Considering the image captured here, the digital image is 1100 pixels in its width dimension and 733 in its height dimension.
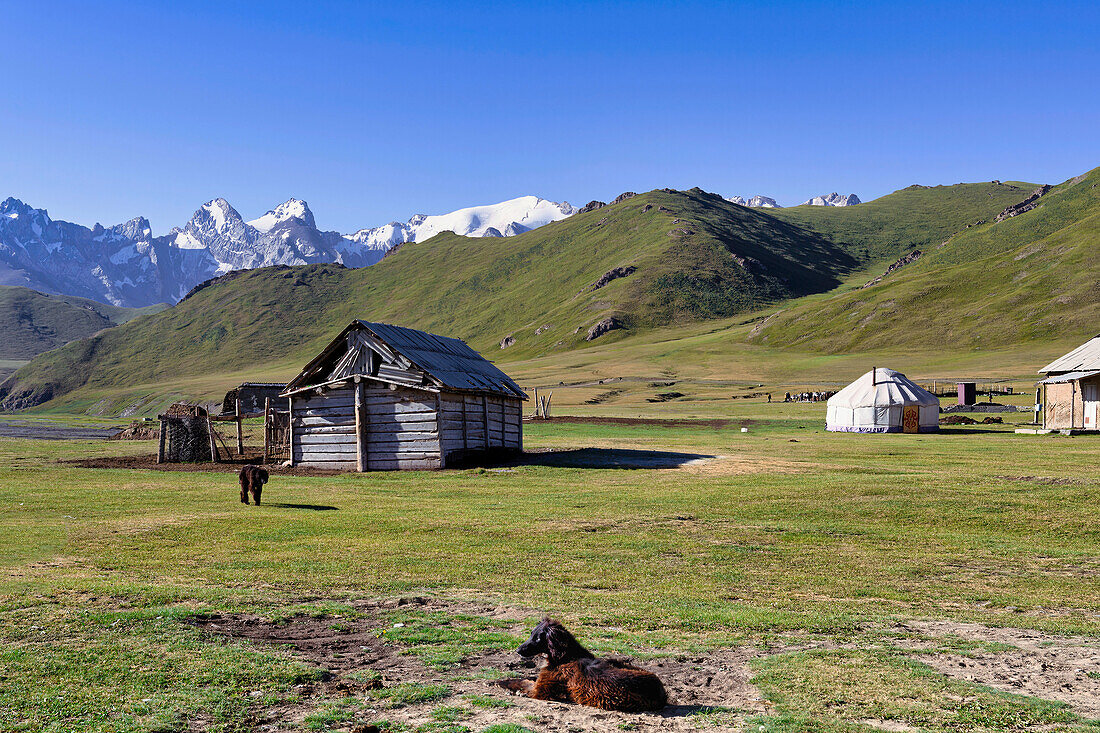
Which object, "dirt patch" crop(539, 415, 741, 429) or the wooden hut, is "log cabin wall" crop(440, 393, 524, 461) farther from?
"dirt patch" crop(539, 415, 741, 429)

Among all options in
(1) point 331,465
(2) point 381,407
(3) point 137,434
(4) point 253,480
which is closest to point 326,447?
(1) point 331,465

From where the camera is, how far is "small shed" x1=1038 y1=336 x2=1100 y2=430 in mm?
53375

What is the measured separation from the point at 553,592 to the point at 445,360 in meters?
26.6

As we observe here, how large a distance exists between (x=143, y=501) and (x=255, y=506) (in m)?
3.68

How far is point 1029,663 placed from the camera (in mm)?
8828

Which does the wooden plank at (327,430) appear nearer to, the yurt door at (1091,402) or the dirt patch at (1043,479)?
the dirt patch at (1043,479)

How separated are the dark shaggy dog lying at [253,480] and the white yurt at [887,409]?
4645 centimetres

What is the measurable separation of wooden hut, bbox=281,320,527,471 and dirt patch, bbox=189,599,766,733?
77.6ft

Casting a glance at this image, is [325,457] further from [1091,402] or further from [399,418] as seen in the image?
[1091,402]

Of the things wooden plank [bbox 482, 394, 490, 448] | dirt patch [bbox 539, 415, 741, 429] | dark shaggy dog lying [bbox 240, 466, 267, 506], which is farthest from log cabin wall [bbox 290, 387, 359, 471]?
dirt patch [bbox 539, 415, 741, 429]

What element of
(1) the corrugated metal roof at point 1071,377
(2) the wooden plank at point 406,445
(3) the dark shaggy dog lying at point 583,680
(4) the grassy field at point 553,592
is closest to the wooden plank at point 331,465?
(2) the wooden plank at point 406,445

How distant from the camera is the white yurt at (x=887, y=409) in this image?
58531mm

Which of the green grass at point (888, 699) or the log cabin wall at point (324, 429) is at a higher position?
the log cabin wall at point (324, 429)

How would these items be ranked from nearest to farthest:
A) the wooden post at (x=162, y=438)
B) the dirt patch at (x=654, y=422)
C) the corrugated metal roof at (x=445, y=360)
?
the corrugated metal roof at (x=445, y=360), the wooden post at (x=162, y=438), the dirt patch at (x=654, y=422)
